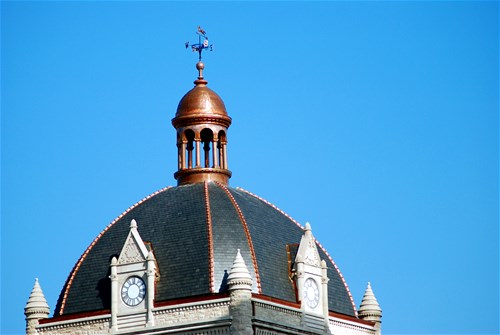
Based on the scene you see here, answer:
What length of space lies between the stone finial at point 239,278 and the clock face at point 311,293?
480 centimetres

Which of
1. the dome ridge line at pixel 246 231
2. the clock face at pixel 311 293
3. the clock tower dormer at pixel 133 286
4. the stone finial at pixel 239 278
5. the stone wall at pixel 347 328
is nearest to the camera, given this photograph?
the stone finial at pixel 239 278

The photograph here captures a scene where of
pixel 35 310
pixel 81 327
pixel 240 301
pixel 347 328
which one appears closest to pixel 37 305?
pixel 35 310

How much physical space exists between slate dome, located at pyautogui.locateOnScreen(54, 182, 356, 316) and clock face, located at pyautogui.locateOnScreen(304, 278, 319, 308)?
2.20 ft

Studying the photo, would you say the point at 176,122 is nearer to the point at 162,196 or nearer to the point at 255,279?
the point at 162,196

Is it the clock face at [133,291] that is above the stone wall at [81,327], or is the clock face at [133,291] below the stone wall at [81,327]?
above

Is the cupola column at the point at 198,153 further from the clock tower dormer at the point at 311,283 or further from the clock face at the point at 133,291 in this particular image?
the clock face at the point at 133,291

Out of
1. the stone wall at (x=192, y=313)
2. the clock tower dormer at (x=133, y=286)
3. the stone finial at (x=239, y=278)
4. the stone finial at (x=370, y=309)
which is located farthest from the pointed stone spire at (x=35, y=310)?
the stone finial at (x=370, y=309)

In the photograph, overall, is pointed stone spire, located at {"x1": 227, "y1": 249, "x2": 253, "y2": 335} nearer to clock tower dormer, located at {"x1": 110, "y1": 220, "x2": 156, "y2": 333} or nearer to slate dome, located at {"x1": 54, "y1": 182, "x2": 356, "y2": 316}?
slate dome, located at {"x1": 54, "y1": 182, "x2": 356, "y2": 316}

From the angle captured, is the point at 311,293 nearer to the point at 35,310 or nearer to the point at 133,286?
the point at 133,286

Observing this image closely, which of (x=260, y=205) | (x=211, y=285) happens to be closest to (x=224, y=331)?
(x=211, y=285)

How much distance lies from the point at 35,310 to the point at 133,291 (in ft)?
19.5

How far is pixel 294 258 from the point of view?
411 feet

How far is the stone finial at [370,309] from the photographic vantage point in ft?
424

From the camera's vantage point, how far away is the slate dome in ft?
402
